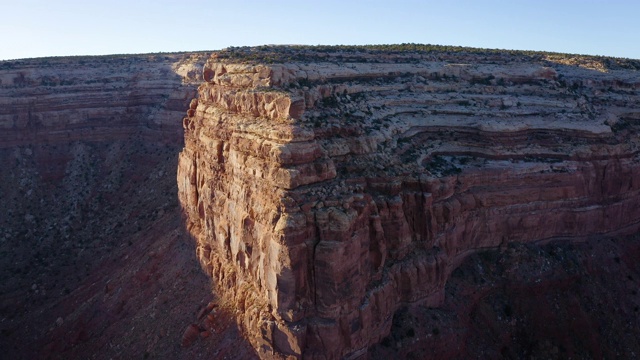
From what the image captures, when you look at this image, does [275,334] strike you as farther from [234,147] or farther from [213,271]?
[234,147]

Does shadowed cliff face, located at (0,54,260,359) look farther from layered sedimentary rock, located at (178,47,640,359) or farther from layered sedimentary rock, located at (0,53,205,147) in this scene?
layered sedimentary rock, located at (178,47,640,359)

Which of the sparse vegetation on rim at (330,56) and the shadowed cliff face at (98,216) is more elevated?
the sparse vegetation on rim at (330,56)

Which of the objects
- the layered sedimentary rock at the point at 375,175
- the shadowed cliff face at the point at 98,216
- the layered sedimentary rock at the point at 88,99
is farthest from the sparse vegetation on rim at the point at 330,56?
the layered sedimentary rock at the point at 88,99

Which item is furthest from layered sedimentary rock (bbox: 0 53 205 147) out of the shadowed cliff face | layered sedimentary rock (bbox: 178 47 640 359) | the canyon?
layered sedimentary rock (bbox: 178 47 640 359)

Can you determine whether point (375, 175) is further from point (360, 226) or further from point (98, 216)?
point (98, 216)

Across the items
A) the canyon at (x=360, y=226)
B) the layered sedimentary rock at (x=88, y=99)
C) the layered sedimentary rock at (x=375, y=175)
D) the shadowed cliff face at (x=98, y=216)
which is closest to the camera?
the layered sedimentary rock at (x=375, y=175)

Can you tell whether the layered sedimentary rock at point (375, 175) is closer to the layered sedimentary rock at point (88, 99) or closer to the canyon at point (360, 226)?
the canyon at point (360, 226)
